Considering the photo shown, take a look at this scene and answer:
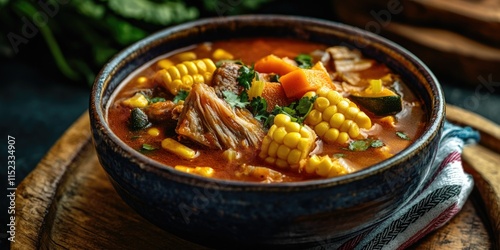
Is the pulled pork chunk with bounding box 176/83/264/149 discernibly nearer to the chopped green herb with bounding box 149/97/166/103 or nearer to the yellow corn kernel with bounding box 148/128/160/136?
the yellow corn kernel with bounding box 148/128/160/136

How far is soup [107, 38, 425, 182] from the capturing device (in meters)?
2.76

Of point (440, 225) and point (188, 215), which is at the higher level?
point (188, 215)

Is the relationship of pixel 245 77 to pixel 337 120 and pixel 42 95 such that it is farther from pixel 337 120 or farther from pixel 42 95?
pixel 42 95

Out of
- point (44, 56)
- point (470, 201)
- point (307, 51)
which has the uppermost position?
point (307, 51)

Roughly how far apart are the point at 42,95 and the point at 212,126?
10.4 feet

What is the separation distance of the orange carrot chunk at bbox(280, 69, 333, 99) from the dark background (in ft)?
6.54

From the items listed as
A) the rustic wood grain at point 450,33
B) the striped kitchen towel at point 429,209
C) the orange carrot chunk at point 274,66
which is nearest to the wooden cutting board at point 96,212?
the striped kitchen towel at point 429,209

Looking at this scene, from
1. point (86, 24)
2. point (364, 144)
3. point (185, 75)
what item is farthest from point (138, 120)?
point (86, 24)

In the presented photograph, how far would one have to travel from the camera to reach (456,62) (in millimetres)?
5281

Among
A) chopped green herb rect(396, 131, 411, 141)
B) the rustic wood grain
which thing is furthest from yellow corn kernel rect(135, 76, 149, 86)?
the rustic wood grain

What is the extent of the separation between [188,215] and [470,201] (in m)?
1.77

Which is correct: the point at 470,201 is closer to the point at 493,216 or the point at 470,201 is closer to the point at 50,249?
the point at 493,216

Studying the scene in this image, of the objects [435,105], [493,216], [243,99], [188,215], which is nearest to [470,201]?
[493,216]

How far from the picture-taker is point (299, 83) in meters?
3.12
